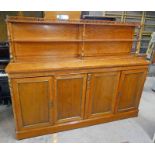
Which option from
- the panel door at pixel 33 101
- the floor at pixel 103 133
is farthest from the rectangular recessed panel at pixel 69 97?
the floor at pixel 103 133

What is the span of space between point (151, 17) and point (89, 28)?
477 centimetres

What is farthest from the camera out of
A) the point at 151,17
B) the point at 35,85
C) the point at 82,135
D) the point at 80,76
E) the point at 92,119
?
the point at 151,17

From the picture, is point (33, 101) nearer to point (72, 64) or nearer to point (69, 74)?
point (69, 74)

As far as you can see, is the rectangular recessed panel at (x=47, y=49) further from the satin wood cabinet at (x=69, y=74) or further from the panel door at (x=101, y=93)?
the panel door at (x=101, y=93)

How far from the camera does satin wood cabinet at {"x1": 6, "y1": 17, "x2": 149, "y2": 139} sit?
1.87 metres

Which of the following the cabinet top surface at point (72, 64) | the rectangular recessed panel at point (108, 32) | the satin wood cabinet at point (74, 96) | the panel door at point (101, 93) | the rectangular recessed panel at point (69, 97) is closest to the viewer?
the cabinet top surface at point (72, 64)

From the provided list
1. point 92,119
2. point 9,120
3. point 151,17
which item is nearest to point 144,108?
point 92,119

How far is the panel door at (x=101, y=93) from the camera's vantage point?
6.92 feet

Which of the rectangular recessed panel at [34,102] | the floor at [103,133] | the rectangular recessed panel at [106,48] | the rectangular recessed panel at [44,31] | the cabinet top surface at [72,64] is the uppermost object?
the rectangular recessed panel at [44,31]

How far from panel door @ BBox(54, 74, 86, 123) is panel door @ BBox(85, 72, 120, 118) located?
0.10m

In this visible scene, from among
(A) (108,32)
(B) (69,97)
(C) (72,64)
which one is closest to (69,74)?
(C) (72,64)

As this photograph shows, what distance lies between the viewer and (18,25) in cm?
191

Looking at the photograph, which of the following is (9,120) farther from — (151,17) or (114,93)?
(151,17)

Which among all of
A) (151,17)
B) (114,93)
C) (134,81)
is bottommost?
(114,93)
